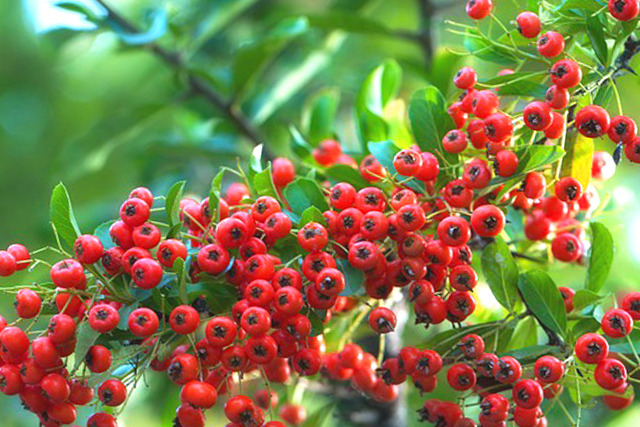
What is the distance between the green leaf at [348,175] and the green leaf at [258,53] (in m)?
1.20

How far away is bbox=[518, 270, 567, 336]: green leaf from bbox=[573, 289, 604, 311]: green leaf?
0.06 m

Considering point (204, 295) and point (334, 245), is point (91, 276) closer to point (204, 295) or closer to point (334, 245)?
point (204, 295)

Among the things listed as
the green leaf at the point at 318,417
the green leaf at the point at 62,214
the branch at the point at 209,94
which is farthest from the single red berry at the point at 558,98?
the branch at the point at 209,94

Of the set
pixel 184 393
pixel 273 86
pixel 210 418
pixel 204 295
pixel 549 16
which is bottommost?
pixel 210 418

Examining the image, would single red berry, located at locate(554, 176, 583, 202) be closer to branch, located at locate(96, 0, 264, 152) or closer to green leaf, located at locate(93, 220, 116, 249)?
green leaf, located at locate(93, 220, 116, 249)

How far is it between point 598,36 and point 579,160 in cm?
28

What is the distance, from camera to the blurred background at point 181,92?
3449 millimetres

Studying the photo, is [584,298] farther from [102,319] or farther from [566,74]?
[102,319]

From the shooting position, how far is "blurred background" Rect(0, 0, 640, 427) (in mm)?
3449

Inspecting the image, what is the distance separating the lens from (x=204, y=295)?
1821 mm

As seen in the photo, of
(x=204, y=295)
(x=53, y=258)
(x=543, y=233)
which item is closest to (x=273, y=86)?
(x=53, y=258)

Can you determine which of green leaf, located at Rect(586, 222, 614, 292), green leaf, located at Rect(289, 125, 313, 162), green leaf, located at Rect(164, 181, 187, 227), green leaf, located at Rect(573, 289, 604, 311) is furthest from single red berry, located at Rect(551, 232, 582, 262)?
green leaf, located at Rect(164, 181, 187, 227)

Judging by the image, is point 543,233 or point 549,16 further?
point 543,233

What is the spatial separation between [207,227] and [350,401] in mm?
1329
